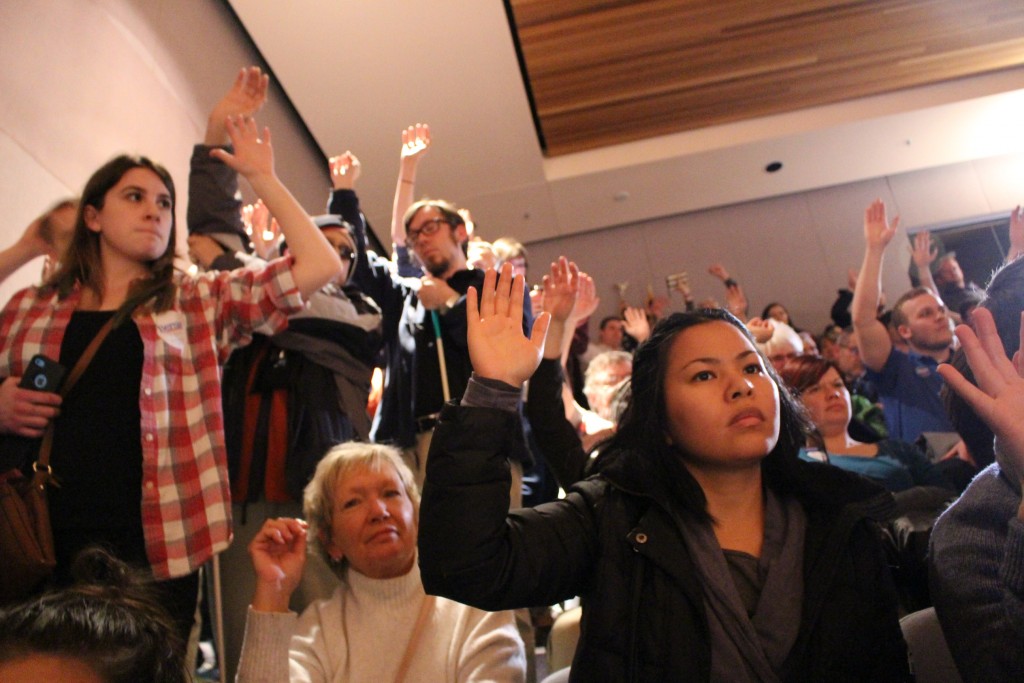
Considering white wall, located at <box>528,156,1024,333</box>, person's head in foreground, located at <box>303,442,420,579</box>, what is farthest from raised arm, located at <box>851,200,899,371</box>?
white wall, located at <box>528,156,1024,333</box>

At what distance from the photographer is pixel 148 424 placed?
56.1 inches

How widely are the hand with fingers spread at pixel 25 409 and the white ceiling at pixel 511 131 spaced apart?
3083mm

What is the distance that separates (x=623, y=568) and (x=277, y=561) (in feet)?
2.24

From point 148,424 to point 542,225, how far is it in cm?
513

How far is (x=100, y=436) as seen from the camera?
4.62 ft

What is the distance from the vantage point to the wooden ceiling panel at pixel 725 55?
426 centimetres

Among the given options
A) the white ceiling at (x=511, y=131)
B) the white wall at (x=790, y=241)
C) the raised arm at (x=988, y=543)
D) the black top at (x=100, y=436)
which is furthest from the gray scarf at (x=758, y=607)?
the white wall at (x=790, y=241)

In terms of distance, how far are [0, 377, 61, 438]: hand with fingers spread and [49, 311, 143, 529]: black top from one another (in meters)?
0.05

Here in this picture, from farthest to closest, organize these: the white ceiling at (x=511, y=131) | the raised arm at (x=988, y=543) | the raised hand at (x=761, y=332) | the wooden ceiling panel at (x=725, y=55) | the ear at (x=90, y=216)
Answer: the wooden ceiling panel at (x=725, y=55) < the white ceiling at (x=511, y=131) < the raised hand at (x=761, y=332) < the ear at (x=90, y=216) < the raised arm at (x=988, y=543)

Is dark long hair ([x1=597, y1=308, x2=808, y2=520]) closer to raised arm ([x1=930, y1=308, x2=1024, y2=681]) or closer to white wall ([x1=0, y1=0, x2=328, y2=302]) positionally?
raised arm ([x1=930, y1=308, x2=1024, y2=681])

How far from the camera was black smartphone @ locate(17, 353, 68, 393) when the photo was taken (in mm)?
1353

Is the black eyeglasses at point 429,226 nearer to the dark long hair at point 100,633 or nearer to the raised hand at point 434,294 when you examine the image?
the raised hand at point 434,294

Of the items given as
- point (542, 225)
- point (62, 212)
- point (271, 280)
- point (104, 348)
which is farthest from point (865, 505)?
point (542, 225)

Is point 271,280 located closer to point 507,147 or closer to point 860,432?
point 860,432
